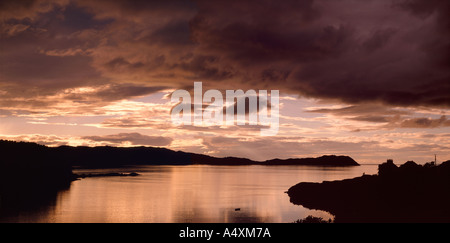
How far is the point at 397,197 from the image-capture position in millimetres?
87875

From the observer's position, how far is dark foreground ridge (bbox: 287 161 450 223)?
78750 mm

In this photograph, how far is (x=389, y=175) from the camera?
9575 centimetres

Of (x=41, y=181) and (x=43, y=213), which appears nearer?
(x=43, y=213)

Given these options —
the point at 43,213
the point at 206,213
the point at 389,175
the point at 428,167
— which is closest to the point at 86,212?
the point at 43,213

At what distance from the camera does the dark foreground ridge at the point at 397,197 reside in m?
78.8
